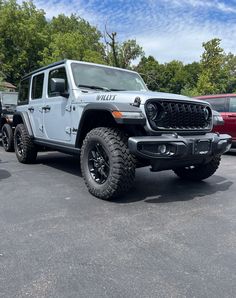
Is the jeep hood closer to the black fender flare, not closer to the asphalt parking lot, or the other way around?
the black fender flare

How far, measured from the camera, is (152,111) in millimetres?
4043

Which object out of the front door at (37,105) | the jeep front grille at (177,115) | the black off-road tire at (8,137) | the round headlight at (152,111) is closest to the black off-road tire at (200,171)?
the jeep front grille at (177,115)

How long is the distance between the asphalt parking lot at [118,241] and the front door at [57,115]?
0.86 m

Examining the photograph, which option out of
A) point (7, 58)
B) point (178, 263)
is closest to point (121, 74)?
point (178, 263)

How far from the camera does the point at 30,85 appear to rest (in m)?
6.86

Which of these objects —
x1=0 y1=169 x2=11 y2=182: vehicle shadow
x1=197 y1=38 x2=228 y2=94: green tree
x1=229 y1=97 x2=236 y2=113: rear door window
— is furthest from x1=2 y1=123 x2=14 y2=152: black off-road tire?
x1=197 y1=38 x2=228 y2=94: green tree

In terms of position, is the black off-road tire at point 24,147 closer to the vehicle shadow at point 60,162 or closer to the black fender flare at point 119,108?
the vehicle shadow at point 60,162

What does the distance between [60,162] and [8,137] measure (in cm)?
201

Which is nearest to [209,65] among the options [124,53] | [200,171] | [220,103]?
[124,53]

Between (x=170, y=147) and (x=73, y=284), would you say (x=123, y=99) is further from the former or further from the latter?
(x=73, y=284)

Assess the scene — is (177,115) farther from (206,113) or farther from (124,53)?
(124,53)

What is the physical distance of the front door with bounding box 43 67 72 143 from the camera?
5.23 m

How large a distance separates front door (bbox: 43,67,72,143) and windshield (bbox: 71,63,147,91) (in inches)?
9.8

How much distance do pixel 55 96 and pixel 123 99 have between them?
A: 1971mm
